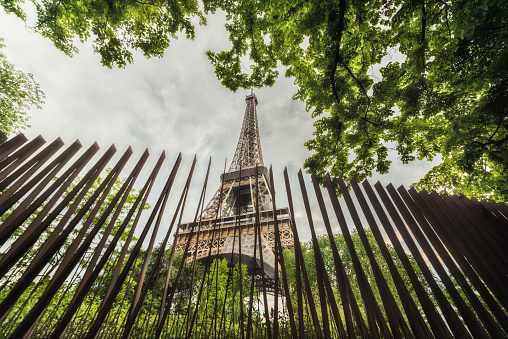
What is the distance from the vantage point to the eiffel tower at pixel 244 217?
1616 cm

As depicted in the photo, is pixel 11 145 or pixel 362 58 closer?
pixel 11 145

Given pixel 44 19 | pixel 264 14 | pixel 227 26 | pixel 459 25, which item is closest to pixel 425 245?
pixel 459 25

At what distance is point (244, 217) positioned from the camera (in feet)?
42.0

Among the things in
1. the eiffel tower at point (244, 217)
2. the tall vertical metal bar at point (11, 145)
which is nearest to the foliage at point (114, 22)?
the tall vertical metal bar at point (11, 145)

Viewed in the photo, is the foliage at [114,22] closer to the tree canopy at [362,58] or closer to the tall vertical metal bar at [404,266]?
the tree canopy at [362,58]

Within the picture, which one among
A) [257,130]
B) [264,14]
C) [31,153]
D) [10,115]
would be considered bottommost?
[31,153]

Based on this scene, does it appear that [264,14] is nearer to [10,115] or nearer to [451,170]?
[451,170]

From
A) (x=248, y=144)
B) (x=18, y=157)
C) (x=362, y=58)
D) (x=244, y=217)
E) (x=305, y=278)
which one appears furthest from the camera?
(x=248, y=144)

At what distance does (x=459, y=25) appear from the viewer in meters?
2.98

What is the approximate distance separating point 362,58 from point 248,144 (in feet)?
101

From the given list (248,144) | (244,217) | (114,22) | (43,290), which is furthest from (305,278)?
(248,144)

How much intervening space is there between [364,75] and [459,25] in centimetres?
157

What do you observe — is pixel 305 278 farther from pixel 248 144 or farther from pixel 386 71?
pixel 248 144

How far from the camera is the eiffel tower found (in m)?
16.2
